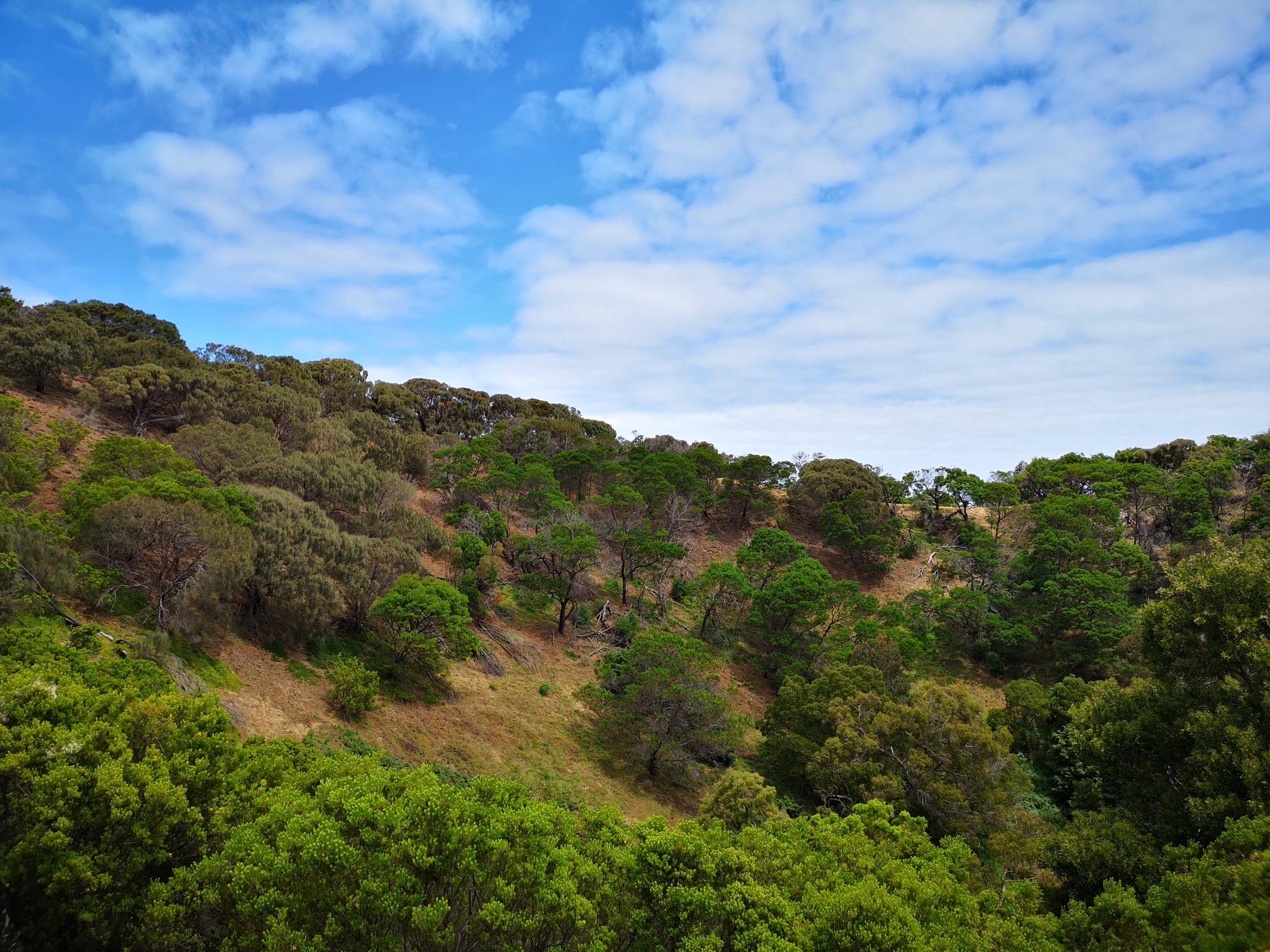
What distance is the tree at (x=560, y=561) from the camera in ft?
87.9

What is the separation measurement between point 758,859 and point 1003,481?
159ft

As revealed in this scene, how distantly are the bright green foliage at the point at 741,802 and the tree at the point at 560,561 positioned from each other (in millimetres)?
13149

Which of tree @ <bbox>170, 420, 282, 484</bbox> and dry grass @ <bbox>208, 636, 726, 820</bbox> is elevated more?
tree @ <bbox>170, 420, 282, 484</bbox>

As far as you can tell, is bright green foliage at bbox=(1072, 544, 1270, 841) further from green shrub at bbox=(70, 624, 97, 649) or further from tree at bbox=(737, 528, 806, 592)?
tree at bbox=(737, 528, 806, 592)

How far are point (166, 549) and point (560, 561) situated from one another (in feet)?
52.9

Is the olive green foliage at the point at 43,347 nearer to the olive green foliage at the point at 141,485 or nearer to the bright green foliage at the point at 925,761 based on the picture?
the olive green foliage at the point at 141,485

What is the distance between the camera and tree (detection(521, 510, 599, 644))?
2680 cm

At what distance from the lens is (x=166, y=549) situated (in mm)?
15367

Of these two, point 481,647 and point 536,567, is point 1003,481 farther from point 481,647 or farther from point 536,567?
point 481,647

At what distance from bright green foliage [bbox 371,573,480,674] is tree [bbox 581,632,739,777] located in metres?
6.50

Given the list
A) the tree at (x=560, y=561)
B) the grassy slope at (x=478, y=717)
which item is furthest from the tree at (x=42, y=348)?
the tree at (x=560, y=561)

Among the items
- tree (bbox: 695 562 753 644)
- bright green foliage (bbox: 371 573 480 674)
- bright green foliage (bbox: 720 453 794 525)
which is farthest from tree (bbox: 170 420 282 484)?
bright green foliage (bbox: 720 453 794 525)

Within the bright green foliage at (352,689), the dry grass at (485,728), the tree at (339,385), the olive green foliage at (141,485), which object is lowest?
the dry grass at (485,728)

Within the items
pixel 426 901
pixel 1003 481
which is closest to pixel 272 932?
pixel 426 901
